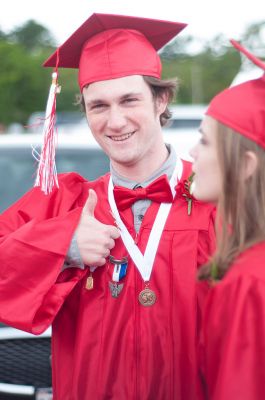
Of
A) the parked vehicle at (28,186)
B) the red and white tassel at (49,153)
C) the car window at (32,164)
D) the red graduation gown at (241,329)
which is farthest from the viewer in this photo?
the car window at (32,164)

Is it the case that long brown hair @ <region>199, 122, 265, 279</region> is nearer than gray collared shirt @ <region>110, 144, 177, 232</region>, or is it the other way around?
long brown hair @ <region>199, 122, 265, 279</region>

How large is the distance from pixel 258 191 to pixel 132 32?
1150 mm

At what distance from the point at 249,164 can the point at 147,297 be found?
802mm

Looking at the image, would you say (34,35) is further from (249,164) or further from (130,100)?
(249,164)

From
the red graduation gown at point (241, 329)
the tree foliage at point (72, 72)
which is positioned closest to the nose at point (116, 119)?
the red graduation gown at point (241, 329)

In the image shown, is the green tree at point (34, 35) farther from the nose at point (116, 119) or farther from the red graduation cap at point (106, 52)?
the nose at point (116, 119)

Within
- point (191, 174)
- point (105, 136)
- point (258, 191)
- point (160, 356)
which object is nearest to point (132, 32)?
point (105, 136)

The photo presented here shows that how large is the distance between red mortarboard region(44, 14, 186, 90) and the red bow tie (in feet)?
1.56

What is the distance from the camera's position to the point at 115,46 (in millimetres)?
2998

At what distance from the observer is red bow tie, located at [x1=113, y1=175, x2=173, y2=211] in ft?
9.42

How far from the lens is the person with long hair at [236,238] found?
6.86ft

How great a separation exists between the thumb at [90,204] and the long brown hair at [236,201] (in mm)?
779

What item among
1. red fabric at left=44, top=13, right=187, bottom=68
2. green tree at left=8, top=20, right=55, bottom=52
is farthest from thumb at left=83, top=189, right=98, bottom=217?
green tree at left=8, top=20, right=55, bottom=52

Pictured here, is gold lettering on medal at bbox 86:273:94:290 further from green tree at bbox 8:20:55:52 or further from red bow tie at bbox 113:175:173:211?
green tree at bbox 8:20:55:52
